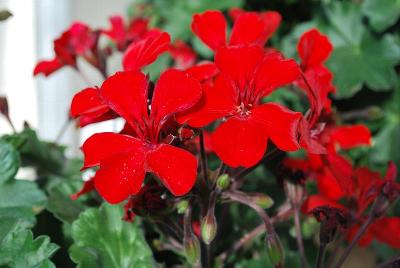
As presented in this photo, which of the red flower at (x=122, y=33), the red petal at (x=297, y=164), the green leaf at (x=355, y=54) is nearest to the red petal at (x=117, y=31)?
the red flower at (x=122, y=33)

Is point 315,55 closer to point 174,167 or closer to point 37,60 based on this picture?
point 174,167

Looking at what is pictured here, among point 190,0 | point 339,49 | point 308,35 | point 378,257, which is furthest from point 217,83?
point 190,0

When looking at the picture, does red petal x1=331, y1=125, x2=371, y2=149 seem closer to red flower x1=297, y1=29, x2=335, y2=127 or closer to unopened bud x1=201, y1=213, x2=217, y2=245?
red flower x1=297, y1=29, x2=335, y2=127

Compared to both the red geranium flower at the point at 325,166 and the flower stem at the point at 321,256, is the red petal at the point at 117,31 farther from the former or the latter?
the flower stem at the point at 321,256

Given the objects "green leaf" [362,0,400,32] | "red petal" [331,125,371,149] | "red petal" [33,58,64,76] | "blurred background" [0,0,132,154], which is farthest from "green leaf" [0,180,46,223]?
"blurred background" [0,0,132,154]

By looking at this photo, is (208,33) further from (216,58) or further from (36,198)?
(36,198)
